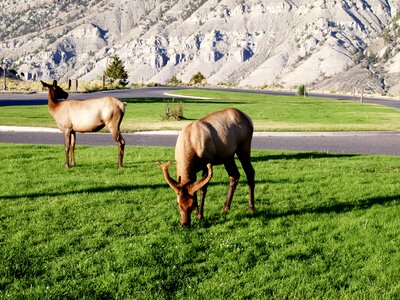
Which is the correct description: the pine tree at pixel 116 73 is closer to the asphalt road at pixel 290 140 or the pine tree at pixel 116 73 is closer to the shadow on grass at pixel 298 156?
the asphalt road at pixel 290 140

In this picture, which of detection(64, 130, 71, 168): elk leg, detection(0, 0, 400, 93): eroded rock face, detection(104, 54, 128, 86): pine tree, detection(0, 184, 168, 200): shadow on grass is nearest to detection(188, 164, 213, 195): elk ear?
detection(0, 184, 168, 200): shadow on grass

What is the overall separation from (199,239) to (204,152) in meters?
1.44

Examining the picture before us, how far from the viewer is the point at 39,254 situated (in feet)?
20.2

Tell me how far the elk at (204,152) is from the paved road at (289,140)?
9282 mm

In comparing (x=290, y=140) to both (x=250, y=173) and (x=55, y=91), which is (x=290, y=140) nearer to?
(x=55, y=91)

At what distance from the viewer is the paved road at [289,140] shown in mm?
17516

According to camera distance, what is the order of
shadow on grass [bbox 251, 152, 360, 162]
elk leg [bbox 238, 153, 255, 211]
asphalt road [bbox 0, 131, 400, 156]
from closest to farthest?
elk leg [bbox 238, 153, 255, 211], shadow on grass [bbox 251, 152, 360, 162], asphalt road [bbox 0, 131, 400, 156]

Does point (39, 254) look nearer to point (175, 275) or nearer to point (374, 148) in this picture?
point (175, 275)

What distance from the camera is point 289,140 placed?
1988cm

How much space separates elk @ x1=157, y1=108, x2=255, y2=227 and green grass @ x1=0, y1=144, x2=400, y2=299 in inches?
23.9

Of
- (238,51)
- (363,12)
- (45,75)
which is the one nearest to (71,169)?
(238,51)

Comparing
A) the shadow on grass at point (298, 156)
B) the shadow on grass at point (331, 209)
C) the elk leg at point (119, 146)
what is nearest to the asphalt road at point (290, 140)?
the shadow on grass at point (298, 156)

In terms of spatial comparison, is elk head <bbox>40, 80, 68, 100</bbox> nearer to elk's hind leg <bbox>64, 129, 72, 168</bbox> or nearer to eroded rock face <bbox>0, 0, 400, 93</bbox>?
elk's hind leg <bbox>64, 129, 72, 168</bbox>

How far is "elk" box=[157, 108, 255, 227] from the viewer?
21.9 ft
